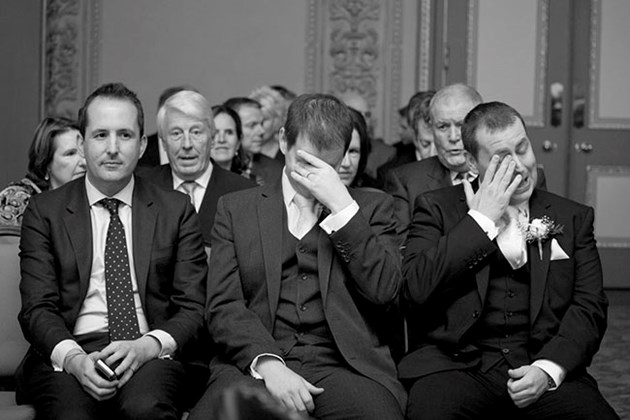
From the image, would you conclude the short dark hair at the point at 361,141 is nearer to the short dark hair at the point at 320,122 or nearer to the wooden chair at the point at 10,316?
the short dark hair at the point at 320,122

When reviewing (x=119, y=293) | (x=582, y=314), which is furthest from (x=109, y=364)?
(x=582, y=314)

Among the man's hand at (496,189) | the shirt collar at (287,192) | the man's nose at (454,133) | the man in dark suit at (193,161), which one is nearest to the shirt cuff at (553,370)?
the man's hand at (496,189)

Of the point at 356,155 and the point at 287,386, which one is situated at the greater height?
the point at 356,155

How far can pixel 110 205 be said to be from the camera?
131 inches

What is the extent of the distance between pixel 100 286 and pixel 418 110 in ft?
9.16

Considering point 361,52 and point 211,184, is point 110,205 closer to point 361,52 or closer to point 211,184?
point 211,184

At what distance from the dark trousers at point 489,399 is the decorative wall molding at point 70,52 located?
5.77m

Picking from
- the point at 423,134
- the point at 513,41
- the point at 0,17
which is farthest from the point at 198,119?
the point at 513,41

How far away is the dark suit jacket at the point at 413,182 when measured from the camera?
4.43 metres

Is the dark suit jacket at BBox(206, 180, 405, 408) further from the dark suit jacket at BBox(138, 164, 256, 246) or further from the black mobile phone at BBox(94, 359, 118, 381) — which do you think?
the dark suit jacket at BBox(138, 164, 256, 246)

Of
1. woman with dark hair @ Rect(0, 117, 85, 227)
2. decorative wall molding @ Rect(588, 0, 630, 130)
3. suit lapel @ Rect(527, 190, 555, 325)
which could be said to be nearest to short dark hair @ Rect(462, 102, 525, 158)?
suit lapel @ Rect(527, 190, 555, 325)

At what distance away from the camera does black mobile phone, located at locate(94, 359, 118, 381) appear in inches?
117

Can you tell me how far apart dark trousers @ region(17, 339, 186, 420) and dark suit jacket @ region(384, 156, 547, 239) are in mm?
1561

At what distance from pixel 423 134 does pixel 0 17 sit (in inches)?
135
